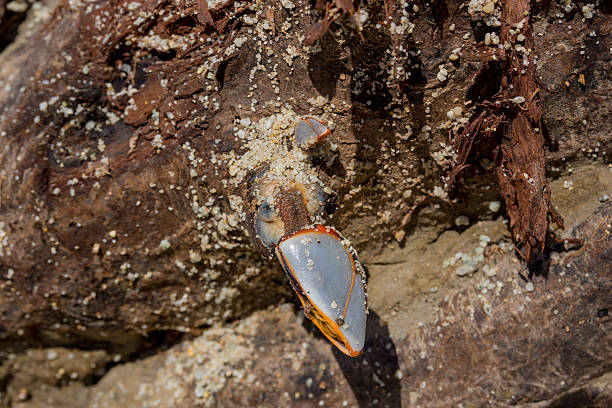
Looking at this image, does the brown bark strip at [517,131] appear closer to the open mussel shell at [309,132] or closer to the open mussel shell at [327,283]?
the open mussel shell at [309,132]

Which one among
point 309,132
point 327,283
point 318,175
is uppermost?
point 309,132

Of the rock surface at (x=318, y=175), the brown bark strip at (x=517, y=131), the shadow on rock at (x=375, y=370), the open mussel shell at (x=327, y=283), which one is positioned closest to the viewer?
the open mussel shell at (x=327, y=283)

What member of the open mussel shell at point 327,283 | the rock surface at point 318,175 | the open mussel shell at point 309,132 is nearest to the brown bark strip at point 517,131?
the rock surface at point 318,175

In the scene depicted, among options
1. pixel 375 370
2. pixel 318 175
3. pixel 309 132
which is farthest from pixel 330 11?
pixel 375 370

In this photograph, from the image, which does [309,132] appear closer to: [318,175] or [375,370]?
[318,175]

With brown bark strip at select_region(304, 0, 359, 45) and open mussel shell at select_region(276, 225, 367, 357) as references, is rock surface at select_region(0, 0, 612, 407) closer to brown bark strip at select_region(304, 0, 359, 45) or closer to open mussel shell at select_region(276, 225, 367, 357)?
brown bark strip at select_region(304, 0, 359, 45)

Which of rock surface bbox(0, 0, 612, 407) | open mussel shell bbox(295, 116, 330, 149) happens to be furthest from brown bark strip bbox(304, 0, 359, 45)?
open mussel shell bbox(295, 116, 330, 149)
